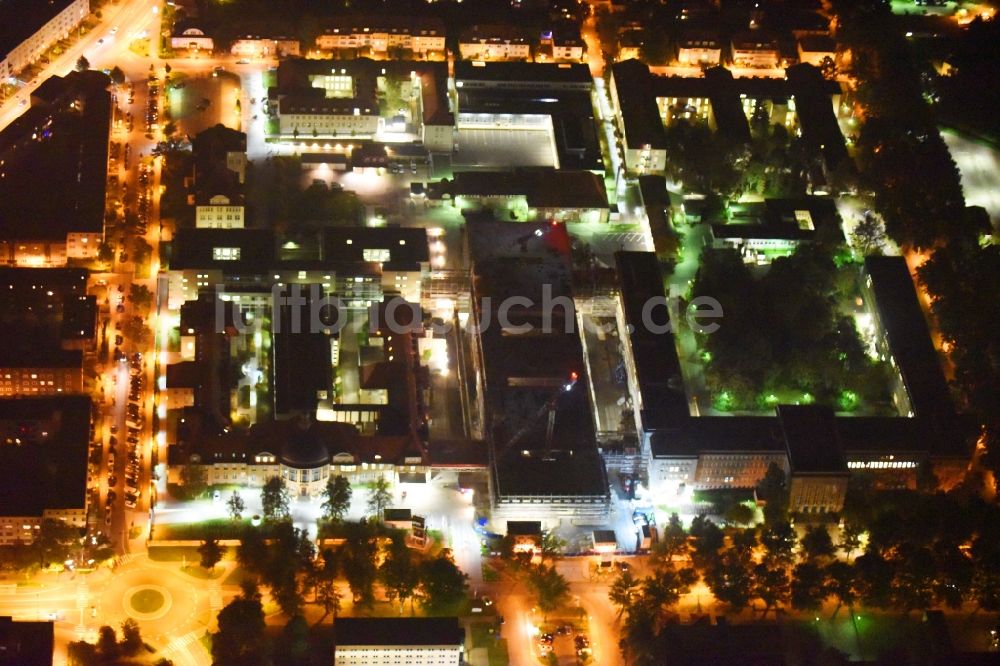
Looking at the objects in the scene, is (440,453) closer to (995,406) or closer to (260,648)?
(260,648)

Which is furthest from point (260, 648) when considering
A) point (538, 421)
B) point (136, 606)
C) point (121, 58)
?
point (121, 58)

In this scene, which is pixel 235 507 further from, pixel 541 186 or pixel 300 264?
pixel 541 186

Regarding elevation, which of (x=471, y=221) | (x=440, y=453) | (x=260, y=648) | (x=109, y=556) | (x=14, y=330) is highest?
(x=471, y=221)

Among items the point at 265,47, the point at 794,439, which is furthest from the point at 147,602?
the point at 265,47

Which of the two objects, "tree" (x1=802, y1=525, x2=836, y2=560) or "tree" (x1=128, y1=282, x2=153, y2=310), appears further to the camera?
"tree" (x1=128, y1=282, x2=153, y2=310)

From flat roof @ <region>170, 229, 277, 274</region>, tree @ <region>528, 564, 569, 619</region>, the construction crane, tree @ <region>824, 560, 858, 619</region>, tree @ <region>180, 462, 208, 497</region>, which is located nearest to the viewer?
tree @ <region>528, 564, 569, 619</region>

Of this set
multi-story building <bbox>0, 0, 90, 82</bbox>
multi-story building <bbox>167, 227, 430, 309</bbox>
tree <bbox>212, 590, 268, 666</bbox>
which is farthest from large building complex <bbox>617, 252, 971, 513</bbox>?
multi-story building <bbox>0, 0, 90, 82</bbox>

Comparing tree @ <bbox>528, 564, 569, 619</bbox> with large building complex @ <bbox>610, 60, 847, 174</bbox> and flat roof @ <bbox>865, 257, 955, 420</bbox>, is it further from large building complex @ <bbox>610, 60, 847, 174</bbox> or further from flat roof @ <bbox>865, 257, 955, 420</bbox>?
large building complex @ <bbox>610, 60, 847, 174</bbox>
